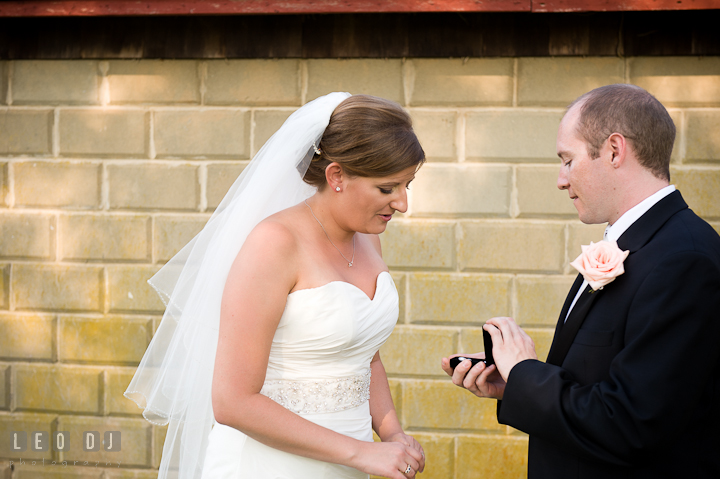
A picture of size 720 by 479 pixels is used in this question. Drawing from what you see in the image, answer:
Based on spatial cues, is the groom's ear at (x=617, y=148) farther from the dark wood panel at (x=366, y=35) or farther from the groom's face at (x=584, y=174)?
the dark wood panel at (x=366, y=35)

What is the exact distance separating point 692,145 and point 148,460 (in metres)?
3.60

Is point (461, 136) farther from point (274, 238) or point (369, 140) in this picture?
point (274, 238)

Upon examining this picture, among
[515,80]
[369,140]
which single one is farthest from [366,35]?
[369,140]

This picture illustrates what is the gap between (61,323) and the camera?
3.35 meters

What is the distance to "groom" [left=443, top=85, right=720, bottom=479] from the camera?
127 centimetres

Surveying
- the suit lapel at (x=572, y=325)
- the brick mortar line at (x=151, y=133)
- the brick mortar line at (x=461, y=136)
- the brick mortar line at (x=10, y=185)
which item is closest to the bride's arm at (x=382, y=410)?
the suit lapel at (x=572, y=325)

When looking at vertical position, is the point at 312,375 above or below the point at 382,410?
above

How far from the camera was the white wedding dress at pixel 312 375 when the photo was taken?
173cm

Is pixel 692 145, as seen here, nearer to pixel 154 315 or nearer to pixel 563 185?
pixel 563 185

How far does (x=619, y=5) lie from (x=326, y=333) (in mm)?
2250

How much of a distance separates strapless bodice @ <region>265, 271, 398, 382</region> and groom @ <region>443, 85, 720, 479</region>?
406mm

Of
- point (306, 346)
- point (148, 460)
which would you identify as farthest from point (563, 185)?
point (148, 460)

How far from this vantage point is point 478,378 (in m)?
1.72

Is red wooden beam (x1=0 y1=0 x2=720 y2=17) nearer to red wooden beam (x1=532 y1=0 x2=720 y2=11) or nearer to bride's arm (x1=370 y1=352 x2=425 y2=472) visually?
red wooden beam (x1=532 y1=0 x2=720 y2=11)
